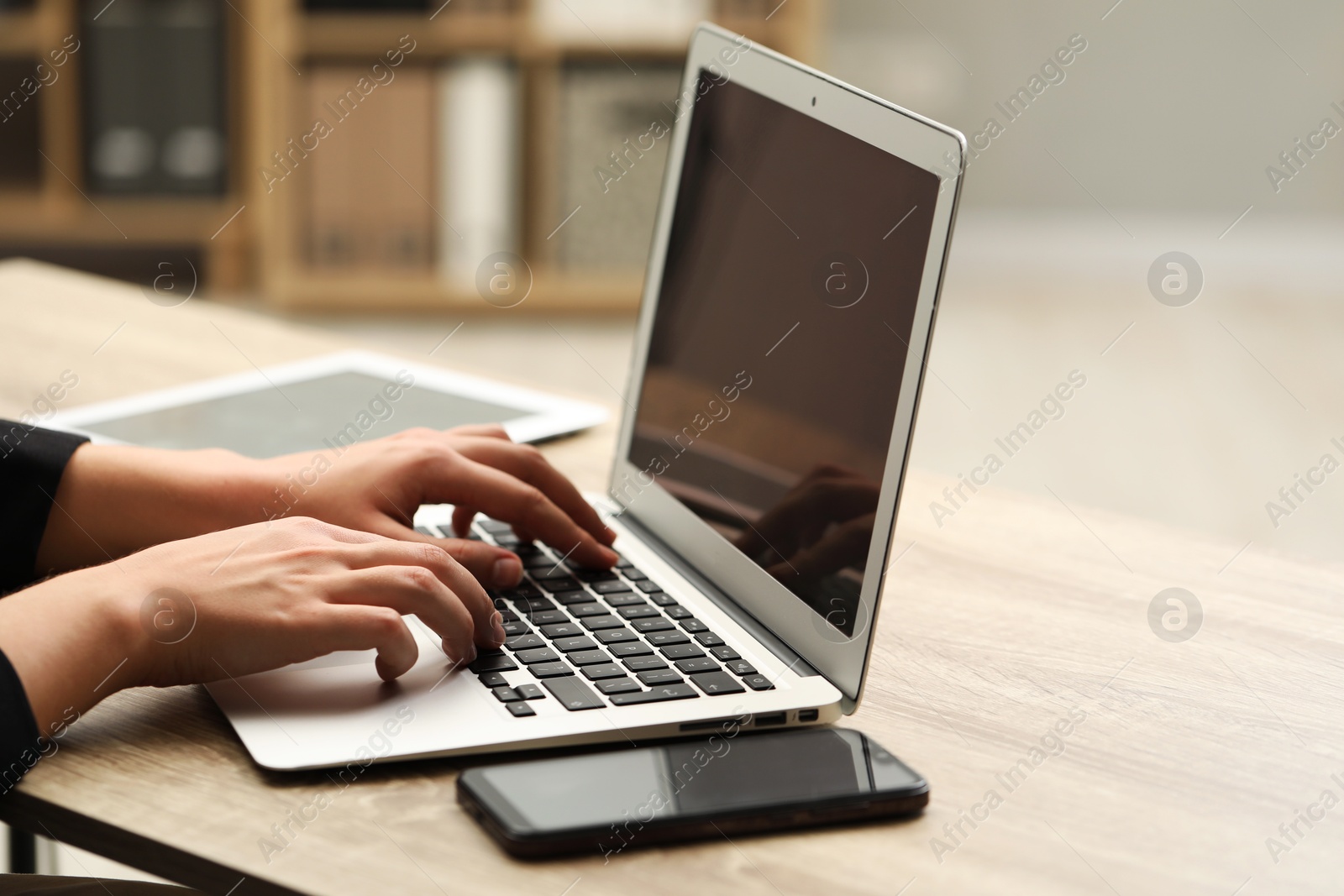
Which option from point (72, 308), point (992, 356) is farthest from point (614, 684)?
point (992, 356)

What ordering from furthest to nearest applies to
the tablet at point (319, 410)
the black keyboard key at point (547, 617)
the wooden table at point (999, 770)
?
the tablet at point (319, 410), the black keyboard key at point (547, 617), the wooden table at point (999, 770)

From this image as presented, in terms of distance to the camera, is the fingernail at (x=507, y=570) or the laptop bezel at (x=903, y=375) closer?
the laptop bezel at (x=903, y=375)

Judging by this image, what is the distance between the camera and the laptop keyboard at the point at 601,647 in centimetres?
72

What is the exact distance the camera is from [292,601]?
0.71 metres

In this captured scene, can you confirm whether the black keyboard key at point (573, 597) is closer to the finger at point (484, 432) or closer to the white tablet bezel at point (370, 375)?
the finger at point (484, 432)

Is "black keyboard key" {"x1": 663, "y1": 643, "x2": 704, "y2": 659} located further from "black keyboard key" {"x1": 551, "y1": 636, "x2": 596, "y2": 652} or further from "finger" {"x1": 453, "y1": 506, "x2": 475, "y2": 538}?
"finger" {"x1": 453, "y1": 506, "x2": 475, "y2": 538}

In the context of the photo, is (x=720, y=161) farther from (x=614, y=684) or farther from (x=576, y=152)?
(x=576, y=152)

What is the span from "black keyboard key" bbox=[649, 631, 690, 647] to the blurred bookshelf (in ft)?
9.45

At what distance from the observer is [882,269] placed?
750 millimetres

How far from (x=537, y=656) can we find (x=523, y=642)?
0.02 meters

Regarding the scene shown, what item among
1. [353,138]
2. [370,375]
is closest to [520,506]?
[370,375]

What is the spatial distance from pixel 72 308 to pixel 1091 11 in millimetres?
3375

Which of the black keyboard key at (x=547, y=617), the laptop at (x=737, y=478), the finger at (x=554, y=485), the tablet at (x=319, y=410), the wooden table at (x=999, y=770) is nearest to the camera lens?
the wooden table at (x=999, y=770)

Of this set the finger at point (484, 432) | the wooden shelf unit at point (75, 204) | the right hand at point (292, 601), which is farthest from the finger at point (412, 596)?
the wooden shelf unit at point (75, 204)
